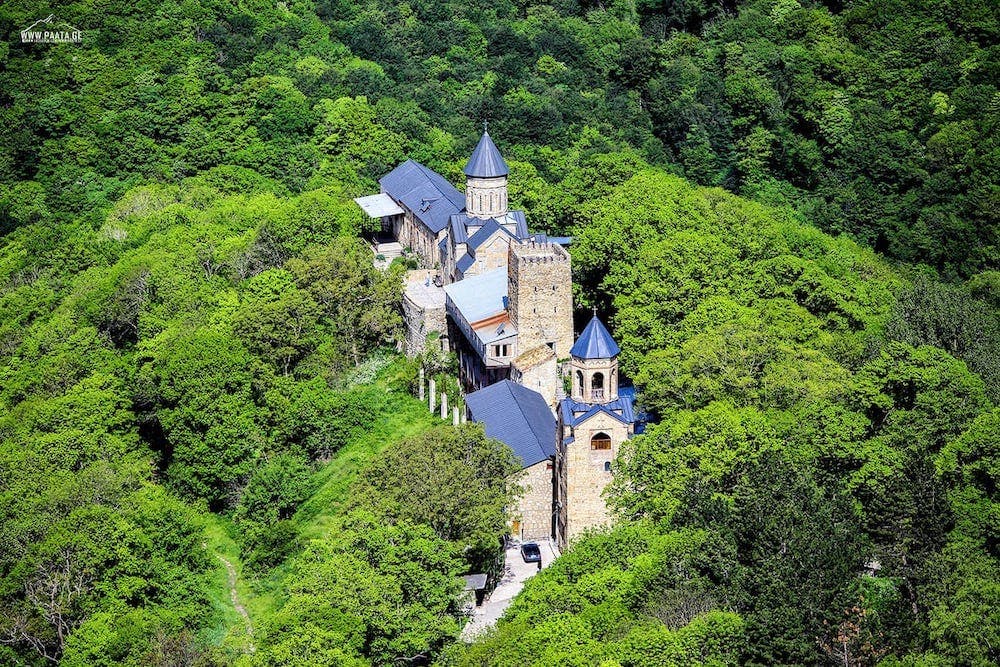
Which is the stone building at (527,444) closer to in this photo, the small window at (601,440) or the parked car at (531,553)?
the parked car at (531,553)

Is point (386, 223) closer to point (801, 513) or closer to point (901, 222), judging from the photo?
point (901, 222)

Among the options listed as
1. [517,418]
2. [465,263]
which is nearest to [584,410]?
[517,418]

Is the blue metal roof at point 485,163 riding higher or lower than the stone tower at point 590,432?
higher

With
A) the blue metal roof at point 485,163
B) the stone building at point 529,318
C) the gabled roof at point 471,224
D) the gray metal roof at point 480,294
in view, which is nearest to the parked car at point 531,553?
the stone building at point 529,318

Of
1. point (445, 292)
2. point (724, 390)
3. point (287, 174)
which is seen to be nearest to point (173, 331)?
point (445, 292)

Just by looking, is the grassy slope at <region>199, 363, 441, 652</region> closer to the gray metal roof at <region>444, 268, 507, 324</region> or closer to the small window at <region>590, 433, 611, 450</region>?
the gray metal roof at <region>444, 268, 507, 324</region>

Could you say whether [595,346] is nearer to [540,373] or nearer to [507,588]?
[540,373]
